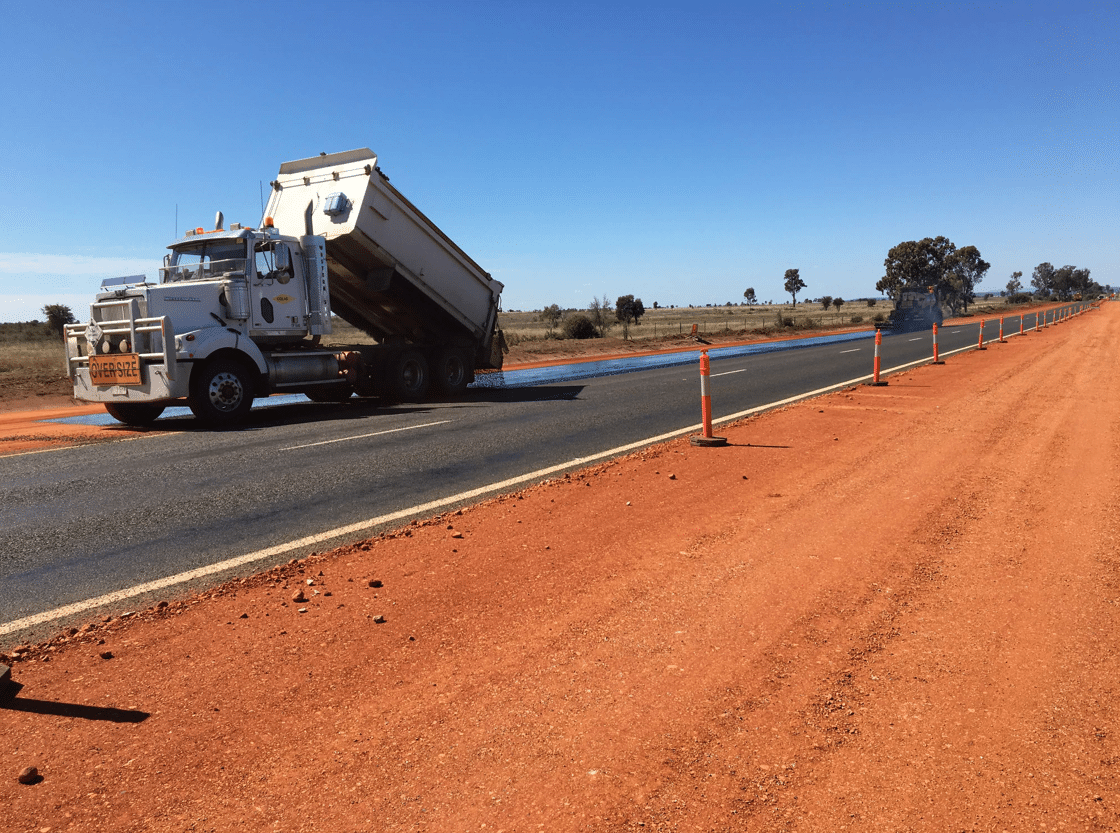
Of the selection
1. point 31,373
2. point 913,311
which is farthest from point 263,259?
point 913,311

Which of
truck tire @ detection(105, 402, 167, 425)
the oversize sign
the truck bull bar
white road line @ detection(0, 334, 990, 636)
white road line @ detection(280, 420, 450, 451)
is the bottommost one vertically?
white road line @ detection(0, 334, 990, 636)

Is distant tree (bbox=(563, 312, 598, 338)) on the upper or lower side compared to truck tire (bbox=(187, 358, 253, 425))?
upper

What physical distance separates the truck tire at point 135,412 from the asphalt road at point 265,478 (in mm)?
255

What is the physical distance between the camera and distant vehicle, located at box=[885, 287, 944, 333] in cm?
4916

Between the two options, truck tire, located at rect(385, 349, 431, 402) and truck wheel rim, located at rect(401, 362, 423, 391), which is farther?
truck wheel rim, located at rect(401, 362, 423, 391)

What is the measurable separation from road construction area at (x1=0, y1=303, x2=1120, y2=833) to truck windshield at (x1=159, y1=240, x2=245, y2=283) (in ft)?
29.9

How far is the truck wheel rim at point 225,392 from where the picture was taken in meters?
12.1

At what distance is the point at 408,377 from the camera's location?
51.7 ft

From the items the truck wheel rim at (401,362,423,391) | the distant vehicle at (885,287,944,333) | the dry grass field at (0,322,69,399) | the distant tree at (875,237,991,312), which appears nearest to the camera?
the truck wheel rim at (401,362,423,391)

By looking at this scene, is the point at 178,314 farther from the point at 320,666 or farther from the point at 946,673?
the point at 946,673

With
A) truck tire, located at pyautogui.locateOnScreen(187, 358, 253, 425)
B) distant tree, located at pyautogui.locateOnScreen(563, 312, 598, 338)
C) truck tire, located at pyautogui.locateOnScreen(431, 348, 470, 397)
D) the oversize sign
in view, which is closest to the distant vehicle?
distant tree, located at pyautogui.locateOnScreen(563, 312, 598, 338)

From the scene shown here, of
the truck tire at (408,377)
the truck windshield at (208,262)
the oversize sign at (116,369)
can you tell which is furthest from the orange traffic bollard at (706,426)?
the oversize sign at (116,369)

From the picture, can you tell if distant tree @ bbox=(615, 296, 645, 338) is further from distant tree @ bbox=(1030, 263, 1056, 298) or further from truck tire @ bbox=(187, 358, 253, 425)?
distant tree @ bbox=(1030, 263, 1056, 298)

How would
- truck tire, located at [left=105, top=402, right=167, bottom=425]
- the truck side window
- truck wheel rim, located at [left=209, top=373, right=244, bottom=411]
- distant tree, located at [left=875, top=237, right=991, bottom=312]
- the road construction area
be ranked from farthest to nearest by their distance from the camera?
distant tree, located at [left=875, top=237, right=991, bottom=312] < the truck side window < truck tire, located at [left=105, top=402, right=167, bottom=425] < truck wheel rim, located at [left=209, top=373, right=244, bottom=411] < the road construction area
